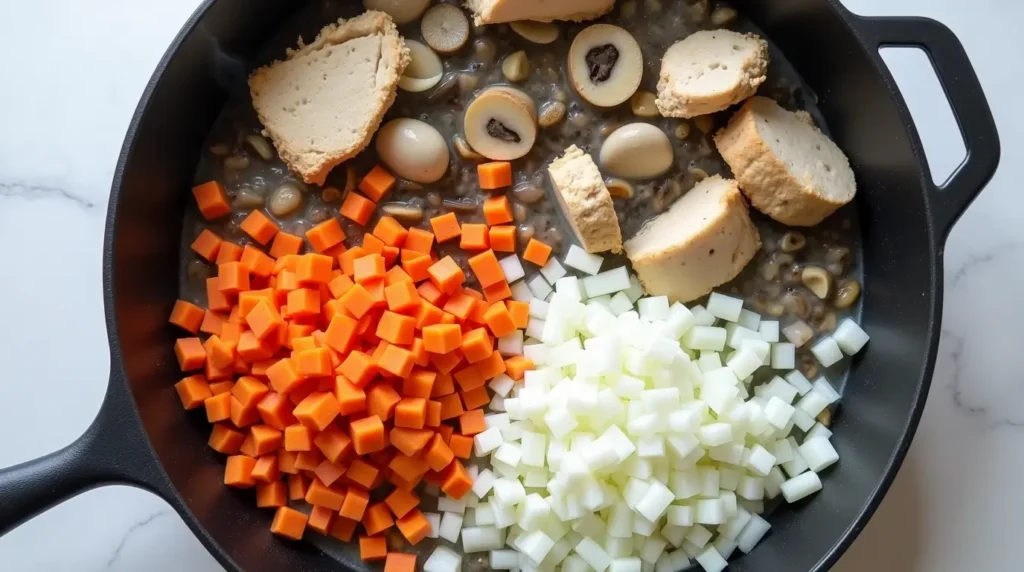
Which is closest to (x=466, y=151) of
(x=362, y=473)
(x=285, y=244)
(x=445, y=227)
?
(x=445, y=227)

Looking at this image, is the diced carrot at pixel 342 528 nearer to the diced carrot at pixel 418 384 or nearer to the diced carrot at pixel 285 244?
the diced carrot at pixel 418 384

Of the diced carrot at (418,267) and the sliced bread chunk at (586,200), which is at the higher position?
the sliced bread chunk at (586,200)

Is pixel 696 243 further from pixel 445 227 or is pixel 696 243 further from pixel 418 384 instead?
pixel 418 384

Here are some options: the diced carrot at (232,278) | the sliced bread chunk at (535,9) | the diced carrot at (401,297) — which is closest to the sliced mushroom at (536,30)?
the sliced bread chunk at (535,9)

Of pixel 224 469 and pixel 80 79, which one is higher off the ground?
pixel 80 79

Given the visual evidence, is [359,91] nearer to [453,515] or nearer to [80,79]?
[80,79]

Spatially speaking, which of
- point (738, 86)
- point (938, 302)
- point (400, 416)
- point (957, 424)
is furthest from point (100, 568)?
point (957, 424)

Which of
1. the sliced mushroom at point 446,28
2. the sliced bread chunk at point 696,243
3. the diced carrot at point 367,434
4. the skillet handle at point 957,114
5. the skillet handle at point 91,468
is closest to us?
the skillet handle at point 91,468
